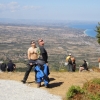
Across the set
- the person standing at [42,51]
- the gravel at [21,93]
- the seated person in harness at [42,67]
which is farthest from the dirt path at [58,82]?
the person standing at [42,51]

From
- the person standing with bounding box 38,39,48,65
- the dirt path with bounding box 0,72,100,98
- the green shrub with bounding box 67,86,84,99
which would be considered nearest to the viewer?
the green shrub with bounding box 67,86,84,99

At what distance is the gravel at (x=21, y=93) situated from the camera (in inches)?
382

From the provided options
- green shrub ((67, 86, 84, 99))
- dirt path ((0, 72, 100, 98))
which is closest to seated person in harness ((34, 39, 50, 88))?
dirt path ((0, 72, 100, 98))

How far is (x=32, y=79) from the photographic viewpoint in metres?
13.2

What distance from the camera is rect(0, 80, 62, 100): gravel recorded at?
971cm

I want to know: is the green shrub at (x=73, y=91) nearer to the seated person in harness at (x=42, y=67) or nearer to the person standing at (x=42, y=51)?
the seated person in harness at (x=42, y=67)

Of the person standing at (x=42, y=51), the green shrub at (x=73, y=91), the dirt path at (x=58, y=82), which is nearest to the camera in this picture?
the green shrub at (x=73, y=91)

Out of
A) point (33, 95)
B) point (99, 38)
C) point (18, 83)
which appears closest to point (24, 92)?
point (33, 95)

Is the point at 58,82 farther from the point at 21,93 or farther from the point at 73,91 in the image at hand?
the point at 73,91

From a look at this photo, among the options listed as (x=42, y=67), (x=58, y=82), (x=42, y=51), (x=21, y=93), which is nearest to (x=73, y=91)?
(x=21, y=93)

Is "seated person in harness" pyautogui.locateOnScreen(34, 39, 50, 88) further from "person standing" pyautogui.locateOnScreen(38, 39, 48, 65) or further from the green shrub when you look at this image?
the green shrub

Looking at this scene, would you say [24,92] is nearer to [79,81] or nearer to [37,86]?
[37,86]

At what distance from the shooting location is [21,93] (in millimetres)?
10266

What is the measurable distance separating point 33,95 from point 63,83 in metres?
2.72
